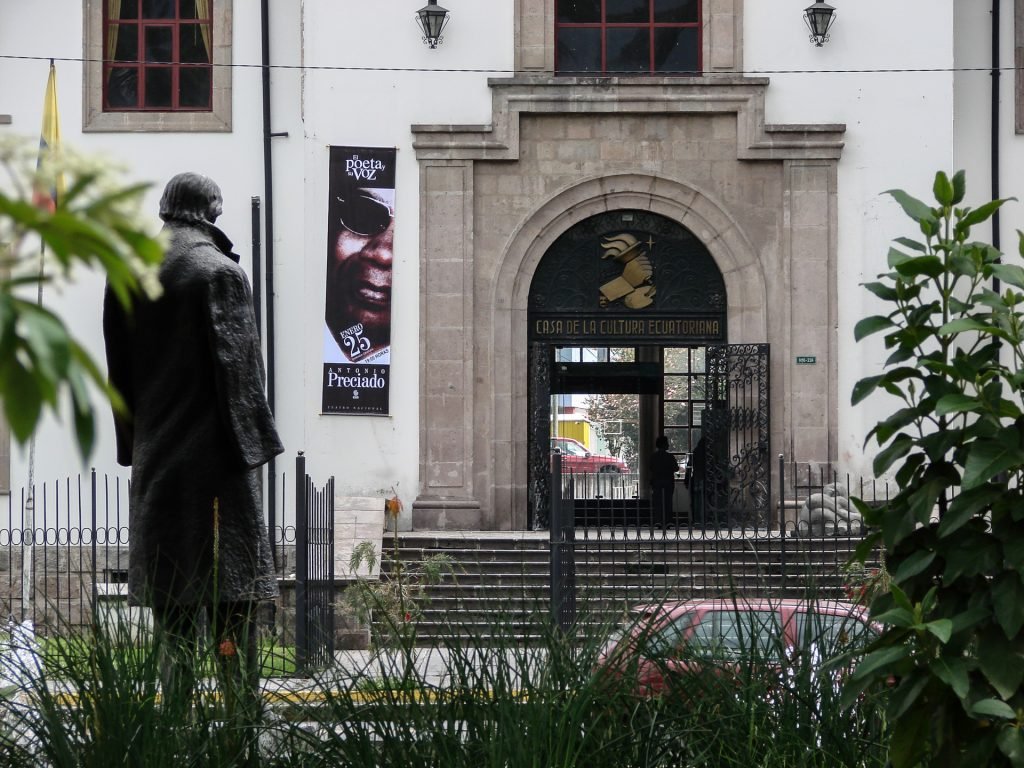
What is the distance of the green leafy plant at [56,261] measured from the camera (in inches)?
46.9

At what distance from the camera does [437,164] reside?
71.6 feet

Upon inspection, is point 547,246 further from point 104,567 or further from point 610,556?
point 104,567

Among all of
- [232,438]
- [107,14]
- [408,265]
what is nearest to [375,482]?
[408,265]

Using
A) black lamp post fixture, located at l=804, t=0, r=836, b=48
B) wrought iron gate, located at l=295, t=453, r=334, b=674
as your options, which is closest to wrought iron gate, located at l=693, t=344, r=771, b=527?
black lamp post fixture, located at l=804, t=0, r=836, b=48

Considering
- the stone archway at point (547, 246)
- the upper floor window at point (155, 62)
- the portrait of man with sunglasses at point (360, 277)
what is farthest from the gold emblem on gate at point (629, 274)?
the upper floor window at point (155, 62)

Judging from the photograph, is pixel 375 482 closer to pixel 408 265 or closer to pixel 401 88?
pixel 408 265

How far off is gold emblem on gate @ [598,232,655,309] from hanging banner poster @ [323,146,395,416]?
3093 mm

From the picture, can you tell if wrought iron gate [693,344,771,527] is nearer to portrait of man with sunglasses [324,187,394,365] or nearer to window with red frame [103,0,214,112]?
portrait of man with sunglasses [324,187,394,365]

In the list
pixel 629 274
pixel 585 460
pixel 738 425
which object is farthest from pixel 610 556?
pixel 585 460

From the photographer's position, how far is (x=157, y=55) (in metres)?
22.8

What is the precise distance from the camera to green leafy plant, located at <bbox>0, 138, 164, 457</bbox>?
3.91 feet

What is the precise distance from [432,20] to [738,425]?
6.91 metres

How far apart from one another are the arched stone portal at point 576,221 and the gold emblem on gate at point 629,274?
0.54m

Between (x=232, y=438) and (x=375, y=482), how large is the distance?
54.6 feet
